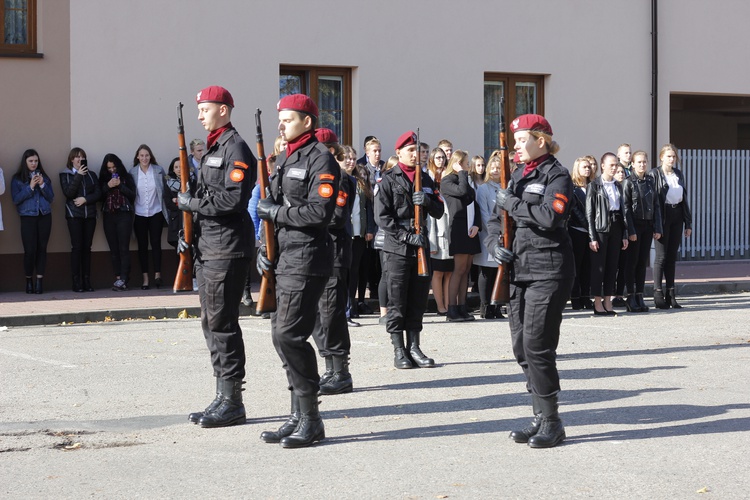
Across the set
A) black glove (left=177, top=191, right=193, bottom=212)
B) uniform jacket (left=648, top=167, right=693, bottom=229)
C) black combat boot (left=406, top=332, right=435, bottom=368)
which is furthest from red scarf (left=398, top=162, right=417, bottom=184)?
uniform jacket (left=648, top=167, right=693, bottom=229)

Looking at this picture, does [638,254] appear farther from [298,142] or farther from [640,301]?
[298,142]

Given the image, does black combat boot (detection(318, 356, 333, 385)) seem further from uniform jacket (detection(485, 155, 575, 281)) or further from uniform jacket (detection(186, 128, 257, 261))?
uniform jacket (detection(485, 155, 575, 281))

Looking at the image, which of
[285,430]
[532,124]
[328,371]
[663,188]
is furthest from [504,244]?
[663,188]

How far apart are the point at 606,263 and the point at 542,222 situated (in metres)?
7.56

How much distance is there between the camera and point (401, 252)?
971cm

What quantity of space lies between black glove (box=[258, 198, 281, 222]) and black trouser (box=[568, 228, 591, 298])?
7.90 metres

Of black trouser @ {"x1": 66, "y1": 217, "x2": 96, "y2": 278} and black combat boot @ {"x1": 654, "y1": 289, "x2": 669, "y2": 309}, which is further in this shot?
black trouser @ {"x1": 66, "y1": 217, "x2": 96, "y2": 278}

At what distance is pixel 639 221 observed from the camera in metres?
14.5

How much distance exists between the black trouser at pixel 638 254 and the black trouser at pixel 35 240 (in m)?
7.93

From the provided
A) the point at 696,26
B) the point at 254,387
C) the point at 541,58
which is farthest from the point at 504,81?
the point at 254,387

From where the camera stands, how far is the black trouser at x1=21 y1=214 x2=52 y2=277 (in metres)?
15.7

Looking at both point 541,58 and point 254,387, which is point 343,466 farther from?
point 541,58

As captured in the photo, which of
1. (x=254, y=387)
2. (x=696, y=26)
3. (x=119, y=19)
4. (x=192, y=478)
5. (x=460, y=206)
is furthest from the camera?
(x=696, y=26)

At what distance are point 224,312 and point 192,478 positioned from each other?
157 cm
